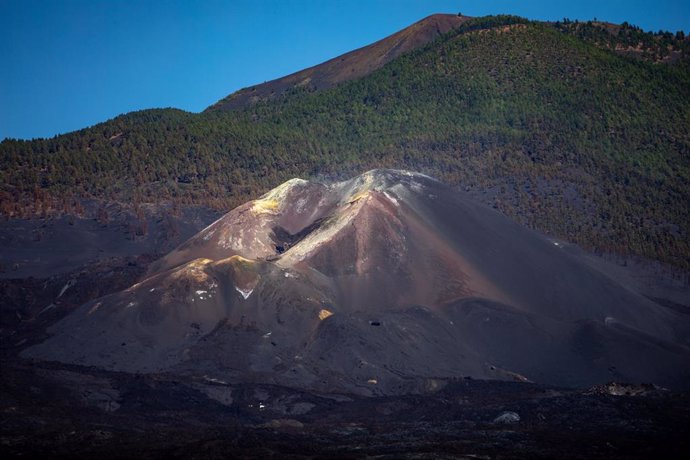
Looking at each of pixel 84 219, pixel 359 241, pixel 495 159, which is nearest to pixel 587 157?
pixel 495 159

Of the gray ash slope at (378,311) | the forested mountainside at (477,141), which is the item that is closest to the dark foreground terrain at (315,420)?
the gray ash slope at (378,311)

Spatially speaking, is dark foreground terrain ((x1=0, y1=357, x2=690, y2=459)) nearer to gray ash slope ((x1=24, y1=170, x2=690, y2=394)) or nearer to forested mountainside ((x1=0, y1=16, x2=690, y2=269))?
gray ash slope ((x1=24, y1=170, x2=690, y2=394))

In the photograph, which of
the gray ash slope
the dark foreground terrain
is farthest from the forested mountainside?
the dark foreground terrain

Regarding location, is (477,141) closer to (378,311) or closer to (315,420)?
(378,311)

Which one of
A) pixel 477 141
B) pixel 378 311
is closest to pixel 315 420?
pixel 378 311

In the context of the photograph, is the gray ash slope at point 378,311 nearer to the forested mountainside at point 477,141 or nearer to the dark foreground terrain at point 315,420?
the dark foreground terrain at point 315,420

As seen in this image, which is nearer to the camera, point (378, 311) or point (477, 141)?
point (378, 311)
